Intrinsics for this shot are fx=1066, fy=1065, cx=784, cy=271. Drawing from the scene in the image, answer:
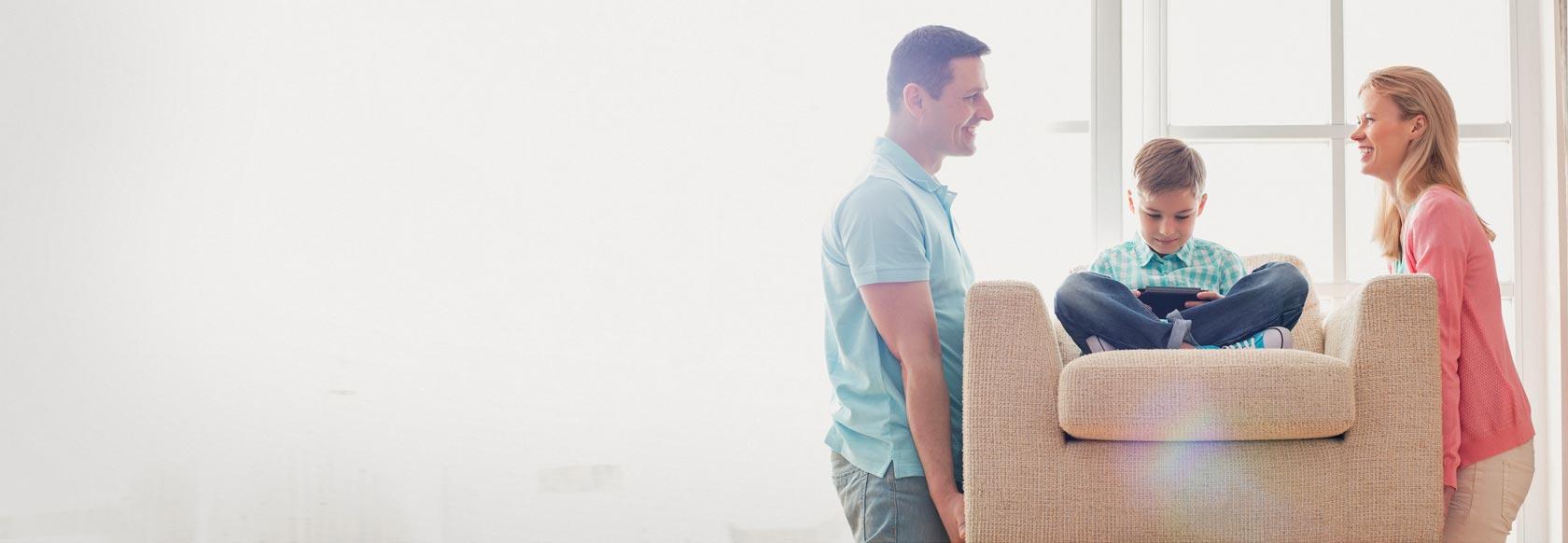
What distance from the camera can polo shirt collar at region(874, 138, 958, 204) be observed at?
5.73ft

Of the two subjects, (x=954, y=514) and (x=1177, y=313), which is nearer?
(x=954, y=514)

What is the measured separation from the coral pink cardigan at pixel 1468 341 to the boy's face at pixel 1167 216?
15.3 inches

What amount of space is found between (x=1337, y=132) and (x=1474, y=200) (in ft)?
1.25

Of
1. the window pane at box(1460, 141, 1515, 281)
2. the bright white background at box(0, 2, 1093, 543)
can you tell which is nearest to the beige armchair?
the bright white background at box(0, 2, 1093, 543)

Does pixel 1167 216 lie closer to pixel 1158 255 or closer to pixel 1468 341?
pixel 1158 255

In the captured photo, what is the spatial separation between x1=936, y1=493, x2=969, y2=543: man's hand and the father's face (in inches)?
23.1

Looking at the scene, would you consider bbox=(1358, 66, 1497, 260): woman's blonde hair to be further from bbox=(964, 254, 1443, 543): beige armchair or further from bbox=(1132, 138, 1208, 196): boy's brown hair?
bbox=(964, 254, 1443, 543): beige armchair

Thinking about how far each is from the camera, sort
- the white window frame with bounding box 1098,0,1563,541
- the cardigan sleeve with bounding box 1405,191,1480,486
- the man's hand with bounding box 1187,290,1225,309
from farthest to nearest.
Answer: the white window frame with bounding box 1098,0,1563,541 → the man's hand with bounding box 1187,290,1225,309 → the cardigan sleeve with bounding box 1405,191,1480,486

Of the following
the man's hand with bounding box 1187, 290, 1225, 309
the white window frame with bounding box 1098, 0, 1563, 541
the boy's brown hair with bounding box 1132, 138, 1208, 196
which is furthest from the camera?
the white window frame with bounding box 1098, 0, 1563, 541

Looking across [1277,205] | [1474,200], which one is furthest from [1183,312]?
[1474,200]

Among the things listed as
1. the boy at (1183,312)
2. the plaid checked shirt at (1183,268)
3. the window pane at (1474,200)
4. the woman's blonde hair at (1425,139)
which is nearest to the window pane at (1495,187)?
the window pane at (1474,200)

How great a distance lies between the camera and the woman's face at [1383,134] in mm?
1950

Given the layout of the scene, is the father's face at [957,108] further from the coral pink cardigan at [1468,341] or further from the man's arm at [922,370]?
the coral pink cardigan at [1468,341]

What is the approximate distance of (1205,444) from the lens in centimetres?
154
